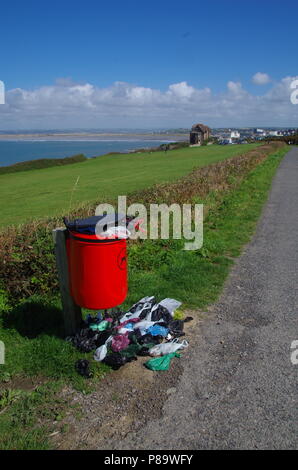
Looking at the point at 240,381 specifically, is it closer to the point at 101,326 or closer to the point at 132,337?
the point at 132,337

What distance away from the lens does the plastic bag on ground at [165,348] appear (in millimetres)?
4250

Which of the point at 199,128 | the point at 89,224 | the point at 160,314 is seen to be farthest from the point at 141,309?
the point at 199,128

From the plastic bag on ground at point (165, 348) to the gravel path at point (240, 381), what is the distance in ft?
0.53

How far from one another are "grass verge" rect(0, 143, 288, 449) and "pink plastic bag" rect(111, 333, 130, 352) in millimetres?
283

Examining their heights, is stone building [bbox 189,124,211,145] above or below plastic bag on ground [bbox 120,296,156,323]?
above

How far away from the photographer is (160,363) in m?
4.05

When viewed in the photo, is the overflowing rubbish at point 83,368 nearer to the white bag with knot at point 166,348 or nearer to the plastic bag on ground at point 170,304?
the white bag with knot at point 166,348

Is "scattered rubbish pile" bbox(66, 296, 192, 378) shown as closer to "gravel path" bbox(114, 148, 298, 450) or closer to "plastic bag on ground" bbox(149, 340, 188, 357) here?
"plastic bag on ground" bbox(149, 340, 188, 357)

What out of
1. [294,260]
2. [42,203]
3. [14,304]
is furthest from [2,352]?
[42,203]

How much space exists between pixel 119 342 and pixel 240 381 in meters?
1.35
